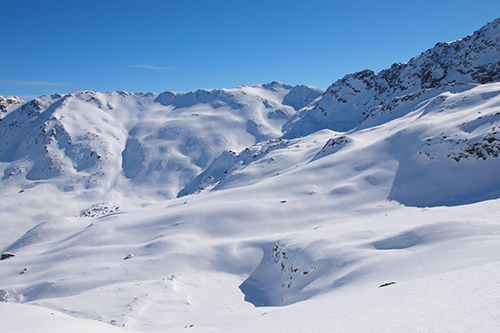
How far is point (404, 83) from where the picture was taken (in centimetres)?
12800

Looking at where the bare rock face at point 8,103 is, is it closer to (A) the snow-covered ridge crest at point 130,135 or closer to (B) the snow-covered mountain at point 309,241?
(A) the snow-covered ridge crest at point 130,135

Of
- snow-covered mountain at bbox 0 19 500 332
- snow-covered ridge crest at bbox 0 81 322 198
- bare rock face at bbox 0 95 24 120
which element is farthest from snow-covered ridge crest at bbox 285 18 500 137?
bare rock face at bbox 0 95 24 120

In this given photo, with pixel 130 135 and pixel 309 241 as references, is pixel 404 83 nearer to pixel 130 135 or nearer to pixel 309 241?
pixel 309 241

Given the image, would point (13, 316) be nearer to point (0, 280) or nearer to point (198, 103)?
point (0, 280)

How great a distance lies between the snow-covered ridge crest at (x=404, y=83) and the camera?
84.3 m

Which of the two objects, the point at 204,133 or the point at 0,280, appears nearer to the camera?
the point at 0,280

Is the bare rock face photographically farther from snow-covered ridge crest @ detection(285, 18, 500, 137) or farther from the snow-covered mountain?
snow-covered ridge crest @ detection(285, 18, 500, 137)

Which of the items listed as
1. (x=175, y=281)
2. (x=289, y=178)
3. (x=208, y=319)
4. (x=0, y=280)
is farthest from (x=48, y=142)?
(x=208, y=319)

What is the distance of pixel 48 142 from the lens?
463 ft

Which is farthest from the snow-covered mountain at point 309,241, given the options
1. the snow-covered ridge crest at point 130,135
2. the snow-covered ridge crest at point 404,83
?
the snow-covered ridge crest at point 130,135

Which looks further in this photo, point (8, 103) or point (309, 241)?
point (8, 103)

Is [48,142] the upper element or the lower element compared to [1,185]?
upper

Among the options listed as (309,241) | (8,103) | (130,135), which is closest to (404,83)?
(309,241)

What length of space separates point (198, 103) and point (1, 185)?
343 feet
